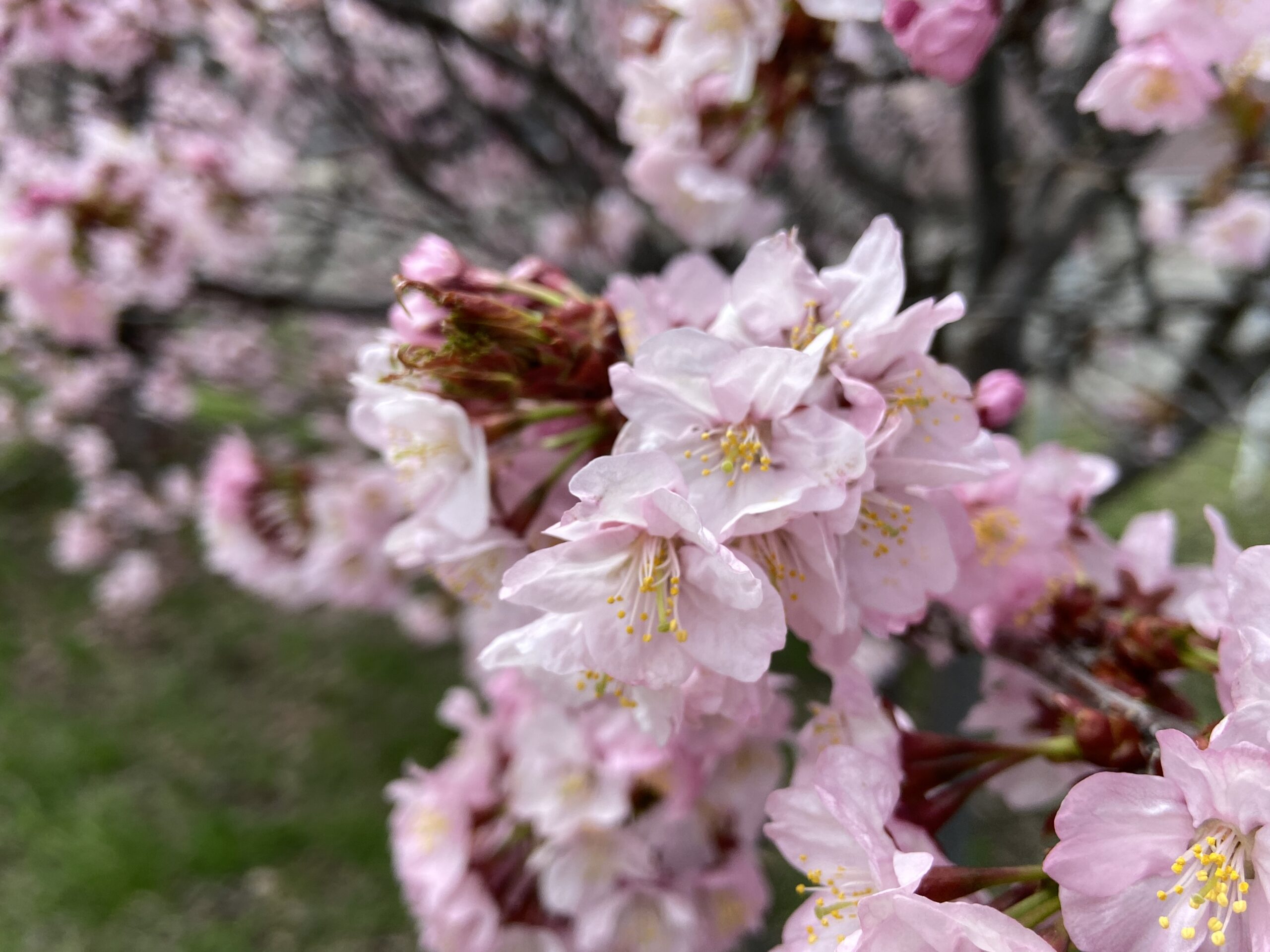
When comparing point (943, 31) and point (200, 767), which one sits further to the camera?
point (200, 767)

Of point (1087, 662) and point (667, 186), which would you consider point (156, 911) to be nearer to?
point (667, 186)

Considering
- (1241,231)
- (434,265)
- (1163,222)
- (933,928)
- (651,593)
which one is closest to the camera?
(933,928)

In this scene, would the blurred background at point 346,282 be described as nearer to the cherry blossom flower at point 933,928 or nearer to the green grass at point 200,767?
the green grass at point 200,767

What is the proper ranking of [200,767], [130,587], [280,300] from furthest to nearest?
[130,587]
[200,767]
[280,300]

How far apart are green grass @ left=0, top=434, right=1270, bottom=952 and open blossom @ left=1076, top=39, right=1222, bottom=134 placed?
1349mm

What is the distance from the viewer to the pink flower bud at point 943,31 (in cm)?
86

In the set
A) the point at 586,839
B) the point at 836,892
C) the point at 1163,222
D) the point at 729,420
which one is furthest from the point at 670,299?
the point at 1163,222

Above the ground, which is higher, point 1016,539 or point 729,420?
point 729,420

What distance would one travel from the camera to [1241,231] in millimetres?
2887

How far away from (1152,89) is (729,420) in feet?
2.47

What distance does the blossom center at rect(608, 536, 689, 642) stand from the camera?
0.64 meters

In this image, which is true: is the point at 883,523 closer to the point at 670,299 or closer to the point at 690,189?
the point at 670,299

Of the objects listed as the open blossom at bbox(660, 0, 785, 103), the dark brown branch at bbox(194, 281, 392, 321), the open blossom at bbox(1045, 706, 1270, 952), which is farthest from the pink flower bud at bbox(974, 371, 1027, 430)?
the dark brown branch at bbox(194, 281, 392, 321)

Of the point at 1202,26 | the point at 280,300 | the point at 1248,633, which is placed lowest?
the point at 280,300
